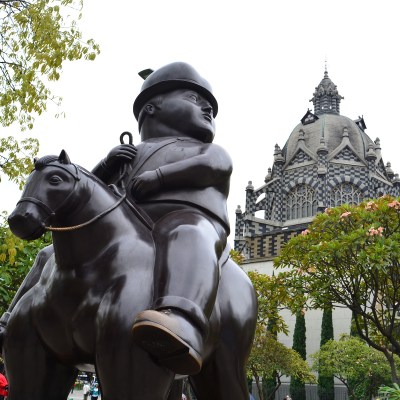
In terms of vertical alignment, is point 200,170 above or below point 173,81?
below

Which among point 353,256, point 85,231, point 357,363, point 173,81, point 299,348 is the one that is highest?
point 299,348

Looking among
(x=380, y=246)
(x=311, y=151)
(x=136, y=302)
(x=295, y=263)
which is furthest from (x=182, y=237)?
(x=311, y=151)

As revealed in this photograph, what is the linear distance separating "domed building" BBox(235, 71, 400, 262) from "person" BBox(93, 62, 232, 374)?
37.7 m

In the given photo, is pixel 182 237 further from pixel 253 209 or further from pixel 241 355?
pixel 253 209

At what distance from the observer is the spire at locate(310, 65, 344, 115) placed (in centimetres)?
5066

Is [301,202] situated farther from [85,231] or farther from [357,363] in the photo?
[85,231]

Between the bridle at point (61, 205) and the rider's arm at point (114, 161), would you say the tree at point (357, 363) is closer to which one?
the rider's arm at point (114, 161)

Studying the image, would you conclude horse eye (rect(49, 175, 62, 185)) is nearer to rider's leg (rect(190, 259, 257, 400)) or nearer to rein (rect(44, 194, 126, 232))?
rein (rect(44, 194, 126, 232))

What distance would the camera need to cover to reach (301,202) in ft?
143

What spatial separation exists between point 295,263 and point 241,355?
35.8ft

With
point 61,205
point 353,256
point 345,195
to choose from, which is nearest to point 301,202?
point 345,195

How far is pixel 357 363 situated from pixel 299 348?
662cm

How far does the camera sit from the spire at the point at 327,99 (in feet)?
166

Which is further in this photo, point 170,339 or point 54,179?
point 54,179
